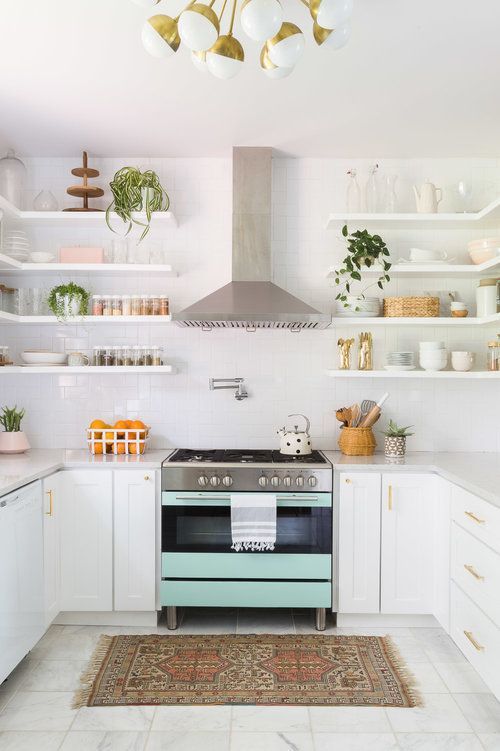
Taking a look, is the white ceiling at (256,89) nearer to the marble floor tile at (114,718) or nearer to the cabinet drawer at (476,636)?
the cabinet drawer at (476,636)

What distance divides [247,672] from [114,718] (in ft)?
2.18

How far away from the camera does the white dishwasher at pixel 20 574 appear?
8.70ft

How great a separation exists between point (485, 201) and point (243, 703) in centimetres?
325

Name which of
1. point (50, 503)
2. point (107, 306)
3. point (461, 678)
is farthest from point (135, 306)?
point (461, 678)

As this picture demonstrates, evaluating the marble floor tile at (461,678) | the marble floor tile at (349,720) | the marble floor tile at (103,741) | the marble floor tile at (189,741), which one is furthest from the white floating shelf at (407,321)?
the marble floor tile at (103,741)

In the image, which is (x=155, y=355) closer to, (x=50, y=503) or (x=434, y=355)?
(x=50, y=503)

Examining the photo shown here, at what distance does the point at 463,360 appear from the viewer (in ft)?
12.7

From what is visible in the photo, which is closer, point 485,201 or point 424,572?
point 424,572

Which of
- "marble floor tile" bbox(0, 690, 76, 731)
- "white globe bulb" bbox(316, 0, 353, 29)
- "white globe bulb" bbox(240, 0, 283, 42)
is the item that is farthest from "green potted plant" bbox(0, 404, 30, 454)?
"white globe bulb" bbox(316, 0, 353, 29)

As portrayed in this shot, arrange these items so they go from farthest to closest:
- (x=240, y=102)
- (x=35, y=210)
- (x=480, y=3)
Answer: (x=35, y=210) → (x=240, y=102) → (x=480, y=3)

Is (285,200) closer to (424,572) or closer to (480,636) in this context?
(424,572)

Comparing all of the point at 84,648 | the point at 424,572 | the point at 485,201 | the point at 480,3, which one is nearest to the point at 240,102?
the point at 480,3

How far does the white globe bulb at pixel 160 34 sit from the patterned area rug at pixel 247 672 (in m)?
2.55

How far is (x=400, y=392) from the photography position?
161 inches
